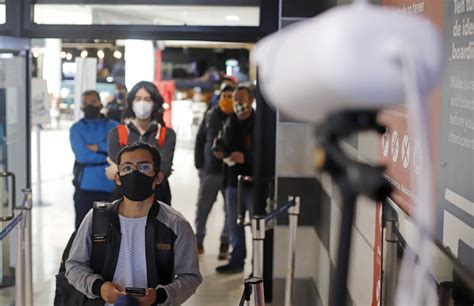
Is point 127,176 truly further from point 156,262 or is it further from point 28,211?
point 28,211

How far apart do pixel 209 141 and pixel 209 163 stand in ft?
0.61

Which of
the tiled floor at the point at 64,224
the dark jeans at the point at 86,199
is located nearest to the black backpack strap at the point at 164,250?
the tiled floor at the point at 64,224

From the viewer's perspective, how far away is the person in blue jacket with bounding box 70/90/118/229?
5.66 m

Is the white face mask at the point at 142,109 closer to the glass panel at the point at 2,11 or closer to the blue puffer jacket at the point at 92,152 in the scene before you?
the blue puffer jacket at the point at 92,152

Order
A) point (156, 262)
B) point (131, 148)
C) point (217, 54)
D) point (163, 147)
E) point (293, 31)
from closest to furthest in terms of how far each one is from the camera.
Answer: point (293, 31), point (156, 262), point (131, 148), point (163, 147), point (217, 54)

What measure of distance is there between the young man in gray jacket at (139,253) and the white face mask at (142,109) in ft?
6.35

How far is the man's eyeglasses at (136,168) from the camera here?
10.3 feet

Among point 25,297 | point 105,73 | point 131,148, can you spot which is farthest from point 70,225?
point 131,148

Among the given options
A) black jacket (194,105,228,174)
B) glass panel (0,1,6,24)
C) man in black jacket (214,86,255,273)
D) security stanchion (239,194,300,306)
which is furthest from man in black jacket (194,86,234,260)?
security stanchion (239,194,300,306)

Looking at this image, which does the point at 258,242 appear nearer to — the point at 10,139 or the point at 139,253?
the point at 139,253

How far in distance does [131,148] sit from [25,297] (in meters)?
1.46

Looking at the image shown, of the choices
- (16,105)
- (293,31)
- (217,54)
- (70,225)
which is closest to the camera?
(293,31)

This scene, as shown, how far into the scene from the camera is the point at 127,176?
3.11 metres

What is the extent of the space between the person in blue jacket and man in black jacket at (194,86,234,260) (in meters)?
0.88
